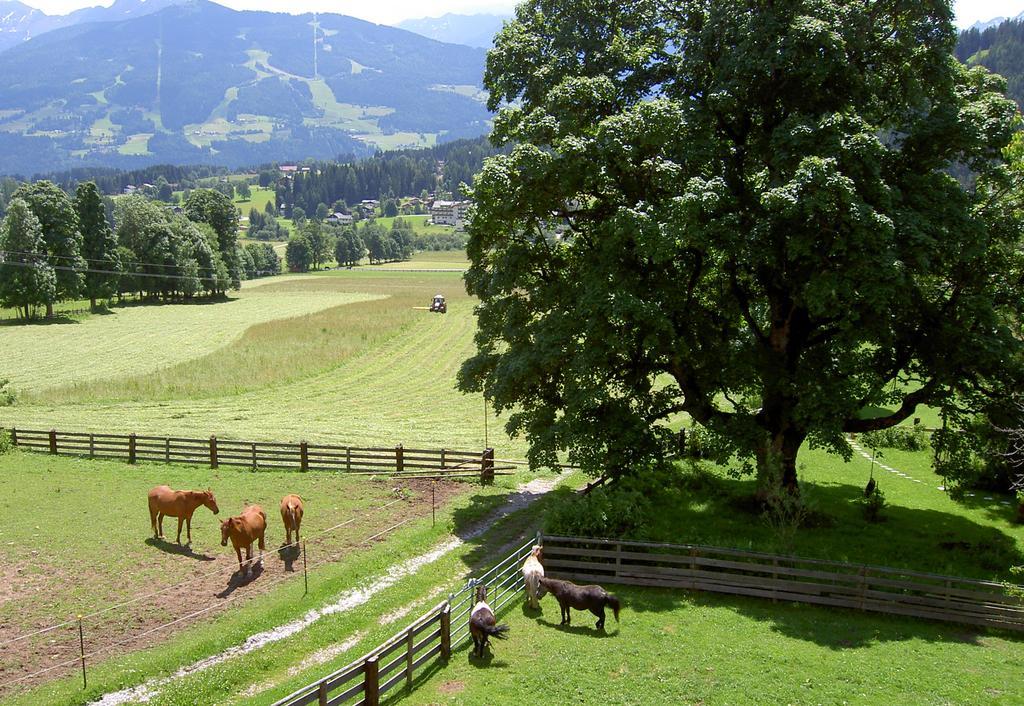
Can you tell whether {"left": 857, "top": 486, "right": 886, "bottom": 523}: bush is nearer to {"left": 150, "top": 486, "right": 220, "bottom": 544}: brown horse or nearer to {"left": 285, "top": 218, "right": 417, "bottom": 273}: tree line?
{"left": 150, "top": 486, "right": 220, "bottom": 544}: brown horse

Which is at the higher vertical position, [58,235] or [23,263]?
[58,235]

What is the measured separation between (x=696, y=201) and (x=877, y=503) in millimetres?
12331

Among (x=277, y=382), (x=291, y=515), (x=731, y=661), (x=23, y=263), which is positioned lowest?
(x=277, y=382)

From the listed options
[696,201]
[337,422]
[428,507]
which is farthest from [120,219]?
[696,201]

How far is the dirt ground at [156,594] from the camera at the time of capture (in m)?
14.9

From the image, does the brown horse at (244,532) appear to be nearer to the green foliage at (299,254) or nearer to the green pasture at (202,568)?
the green pasture at (202,568)

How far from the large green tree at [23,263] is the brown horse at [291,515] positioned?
6622 cm

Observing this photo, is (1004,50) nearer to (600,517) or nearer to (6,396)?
(600,517)

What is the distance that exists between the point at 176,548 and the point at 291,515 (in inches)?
134


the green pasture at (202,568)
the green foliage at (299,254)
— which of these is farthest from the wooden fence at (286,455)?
the green foliage at (299,254)

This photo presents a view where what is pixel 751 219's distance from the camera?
19750 mm

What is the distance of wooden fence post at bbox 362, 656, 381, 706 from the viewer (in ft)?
40.4

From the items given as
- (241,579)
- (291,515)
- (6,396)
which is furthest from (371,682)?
(6,396)

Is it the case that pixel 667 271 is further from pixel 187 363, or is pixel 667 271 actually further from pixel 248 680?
pixel 187 363
